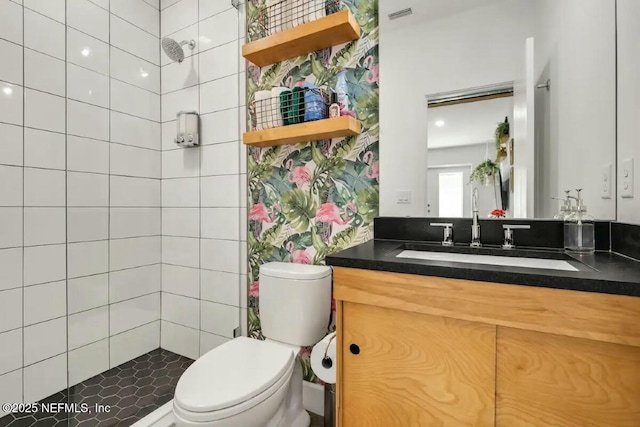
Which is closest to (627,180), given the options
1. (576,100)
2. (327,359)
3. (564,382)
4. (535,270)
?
(576,100)

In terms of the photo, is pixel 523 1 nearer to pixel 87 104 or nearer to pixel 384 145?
pixel 384 145

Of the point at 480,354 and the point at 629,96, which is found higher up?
the point at 629,96

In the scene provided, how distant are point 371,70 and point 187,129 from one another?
44.5 inches

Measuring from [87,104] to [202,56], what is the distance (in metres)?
0.69

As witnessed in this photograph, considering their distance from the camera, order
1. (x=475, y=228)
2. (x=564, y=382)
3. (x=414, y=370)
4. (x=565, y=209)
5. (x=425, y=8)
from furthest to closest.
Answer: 1. (x=425, y=8)
2. (x=475, y=228)
3. (x=565, y=209)
4. (x=414, y=370)
5. (x=564, y=382)

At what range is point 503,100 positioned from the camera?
124 cm

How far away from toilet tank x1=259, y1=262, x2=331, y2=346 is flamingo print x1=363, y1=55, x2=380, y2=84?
0.91m

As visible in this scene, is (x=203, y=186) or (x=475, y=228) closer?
(x=475, y=228)

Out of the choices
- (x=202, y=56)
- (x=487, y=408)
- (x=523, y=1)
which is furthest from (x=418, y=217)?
(x=202, y=56)

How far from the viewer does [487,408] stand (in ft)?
2.58

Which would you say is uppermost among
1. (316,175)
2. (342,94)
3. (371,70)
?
(371,70)

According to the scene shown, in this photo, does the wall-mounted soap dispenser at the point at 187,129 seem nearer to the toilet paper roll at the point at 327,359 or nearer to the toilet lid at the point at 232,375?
the toilet lid at the point at 232,375

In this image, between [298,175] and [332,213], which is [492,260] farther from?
[298,175]

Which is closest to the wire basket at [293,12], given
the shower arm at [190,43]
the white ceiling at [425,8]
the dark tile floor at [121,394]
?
the white ceiling at [425,8]
